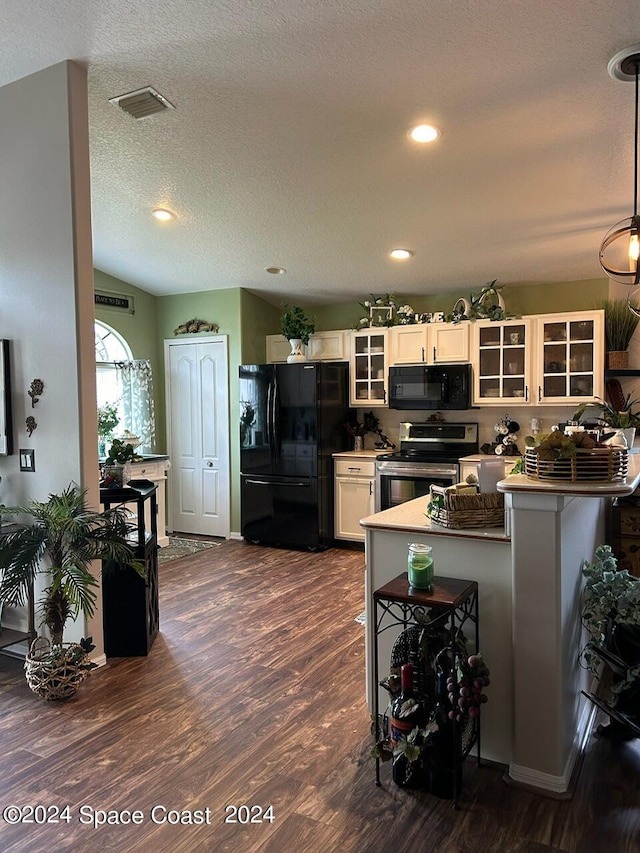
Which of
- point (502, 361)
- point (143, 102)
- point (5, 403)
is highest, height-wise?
point (143, 102)

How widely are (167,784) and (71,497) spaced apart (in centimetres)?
143

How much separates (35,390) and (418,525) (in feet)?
7.32

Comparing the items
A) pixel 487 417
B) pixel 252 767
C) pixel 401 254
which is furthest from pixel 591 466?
pixel 487 417

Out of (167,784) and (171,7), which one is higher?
(171,7)

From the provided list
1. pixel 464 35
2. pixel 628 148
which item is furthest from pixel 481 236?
pixel 464 35

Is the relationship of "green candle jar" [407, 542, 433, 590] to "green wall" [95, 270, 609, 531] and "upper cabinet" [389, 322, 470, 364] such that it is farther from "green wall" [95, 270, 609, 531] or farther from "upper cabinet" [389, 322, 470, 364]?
"green wall" [95, 270, 609, 531]

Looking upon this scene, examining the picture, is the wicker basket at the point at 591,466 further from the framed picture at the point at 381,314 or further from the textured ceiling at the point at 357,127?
the framed picture at the point at 381,314

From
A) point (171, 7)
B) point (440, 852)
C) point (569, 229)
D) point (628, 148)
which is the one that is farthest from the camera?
point (569, 229)

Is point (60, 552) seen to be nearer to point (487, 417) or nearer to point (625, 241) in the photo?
point (625, 241)

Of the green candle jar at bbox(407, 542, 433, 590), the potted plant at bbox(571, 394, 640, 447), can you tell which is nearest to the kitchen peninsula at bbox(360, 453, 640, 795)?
the green candle jar at bbox(407, 542, 433, 590)

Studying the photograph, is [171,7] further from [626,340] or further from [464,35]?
[626,340]

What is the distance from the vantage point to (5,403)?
3.37 meters

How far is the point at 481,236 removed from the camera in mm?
4508

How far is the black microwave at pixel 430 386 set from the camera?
539 cm
